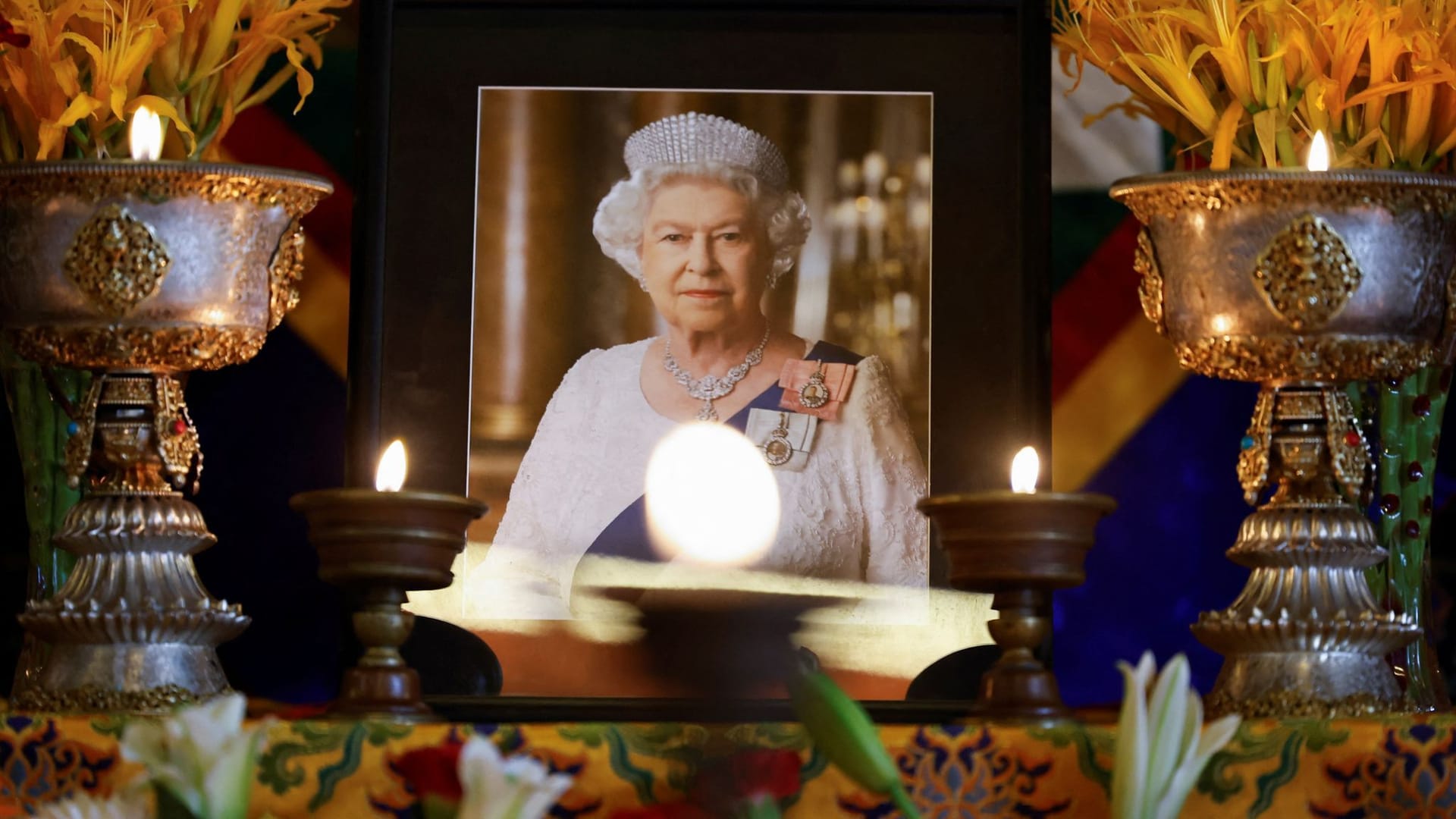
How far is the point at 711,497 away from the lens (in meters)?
1.12

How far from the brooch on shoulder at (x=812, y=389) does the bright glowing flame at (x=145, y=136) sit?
41 centimetres

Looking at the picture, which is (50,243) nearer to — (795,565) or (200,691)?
(200,691)

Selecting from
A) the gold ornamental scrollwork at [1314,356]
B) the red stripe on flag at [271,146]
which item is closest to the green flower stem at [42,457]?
the red stripe on flag at [271,146]

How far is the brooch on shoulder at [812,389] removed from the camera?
3.75ft

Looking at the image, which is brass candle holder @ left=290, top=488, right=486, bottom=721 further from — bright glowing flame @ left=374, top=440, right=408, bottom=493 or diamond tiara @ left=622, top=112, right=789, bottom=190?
diamond tiara @ left=622, top=112, right=789, bottom=190

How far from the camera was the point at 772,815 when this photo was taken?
0.41 metres

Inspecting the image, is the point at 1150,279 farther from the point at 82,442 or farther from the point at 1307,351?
the point at 82,442

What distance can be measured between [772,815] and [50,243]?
633 millimetres

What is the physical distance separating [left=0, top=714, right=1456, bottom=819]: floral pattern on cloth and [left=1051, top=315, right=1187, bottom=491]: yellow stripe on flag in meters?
0.47

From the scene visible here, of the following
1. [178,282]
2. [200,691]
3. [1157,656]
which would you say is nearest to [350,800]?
[200,691]

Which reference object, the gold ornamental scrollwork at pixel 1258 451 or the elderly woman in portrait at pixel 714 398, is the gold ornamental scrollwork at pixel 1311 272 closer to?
the gold ornamental scrollwork at pixel 1258 451

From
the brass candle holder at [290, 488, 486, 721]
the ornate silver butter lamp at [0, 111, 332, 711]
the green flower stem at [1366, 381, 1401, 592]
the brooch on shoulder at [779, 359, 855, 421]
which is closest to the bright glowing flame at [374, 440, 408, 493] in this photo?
the brass candle holder at [290, 488, 486, 721]

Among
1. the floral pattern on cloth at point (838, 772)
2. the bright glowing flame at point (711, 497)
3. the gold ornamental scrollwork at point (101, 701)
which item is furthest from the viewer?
the bright glowing flame at point (711, 497)

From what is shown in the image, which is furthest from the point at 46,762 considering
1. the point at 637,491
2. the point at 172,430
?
the point at 637,491
